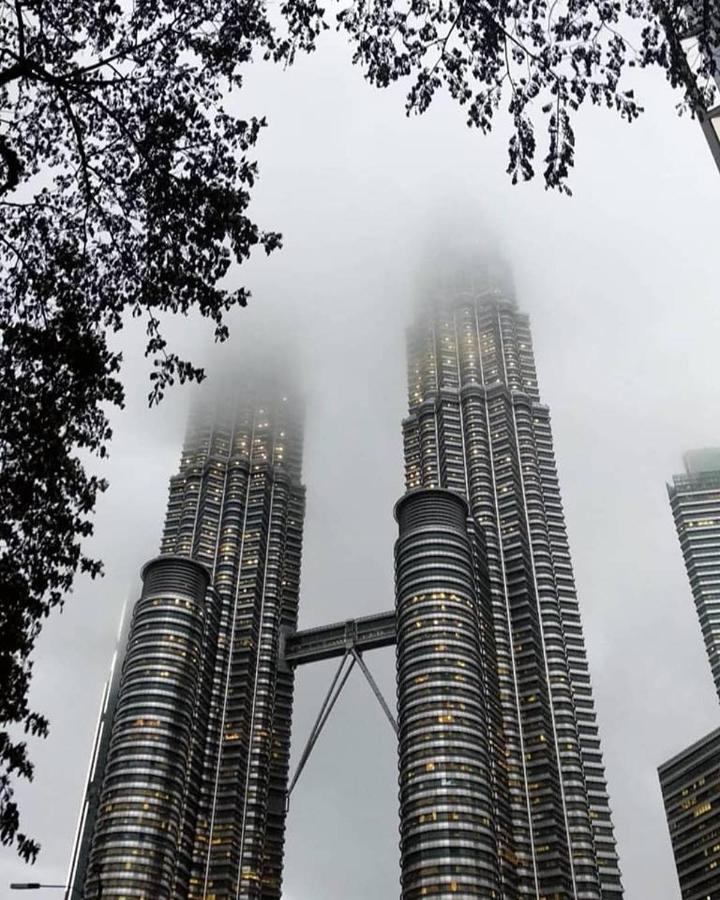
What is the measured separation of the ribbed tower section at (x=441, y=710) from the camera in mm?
130250

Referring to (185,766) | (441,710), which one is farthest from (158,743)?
(441,710)

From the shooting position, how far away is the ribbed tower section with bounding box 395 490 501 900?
427ft

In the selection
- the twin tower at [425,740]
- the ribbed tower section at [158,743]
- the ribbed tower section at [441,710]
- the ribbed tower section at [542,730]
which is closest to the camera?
the ribbed tower section at [441,710]

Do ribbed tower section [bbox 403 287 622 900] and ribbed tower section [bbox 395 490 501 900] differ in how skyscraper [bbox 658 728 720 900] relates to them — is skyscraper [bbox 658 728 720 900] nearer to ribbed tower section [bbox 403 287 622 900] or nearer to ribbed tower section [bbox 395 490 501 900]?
ribbed tower section [bbox 403 287 622 900]

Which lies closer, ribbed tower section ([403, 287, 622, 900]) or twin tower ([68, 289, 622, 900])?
twin tower ([68, 289, 622, 900])

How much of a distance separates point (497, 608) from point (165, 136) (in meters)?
175

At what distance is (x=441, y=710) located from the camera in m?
144

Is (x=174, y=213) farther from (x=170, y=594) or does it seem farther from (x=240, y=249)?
(x=170, y=594)

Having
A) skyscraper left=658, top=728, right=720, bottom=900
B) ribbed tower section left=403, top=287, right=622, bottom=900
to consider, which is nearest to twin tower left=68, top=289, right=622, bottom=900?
ribbed tower section left=403, top=287, right=622, bottom=900

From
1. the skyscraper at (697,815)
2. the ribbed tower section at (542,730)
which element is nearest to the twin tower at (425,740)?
the ribbed tower section at (542,730)

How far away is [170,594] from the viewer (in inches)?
6939

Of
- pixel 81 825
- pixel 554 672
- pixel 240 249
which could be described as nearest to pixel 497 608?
pixel 554 672

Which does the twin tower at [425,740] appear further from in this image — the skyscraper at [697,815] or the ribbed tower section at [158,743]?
the skyscraper at [697,815]

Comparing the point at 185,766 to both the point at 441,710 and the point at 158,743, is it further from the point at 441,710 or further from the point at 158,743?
the point at 441,710
